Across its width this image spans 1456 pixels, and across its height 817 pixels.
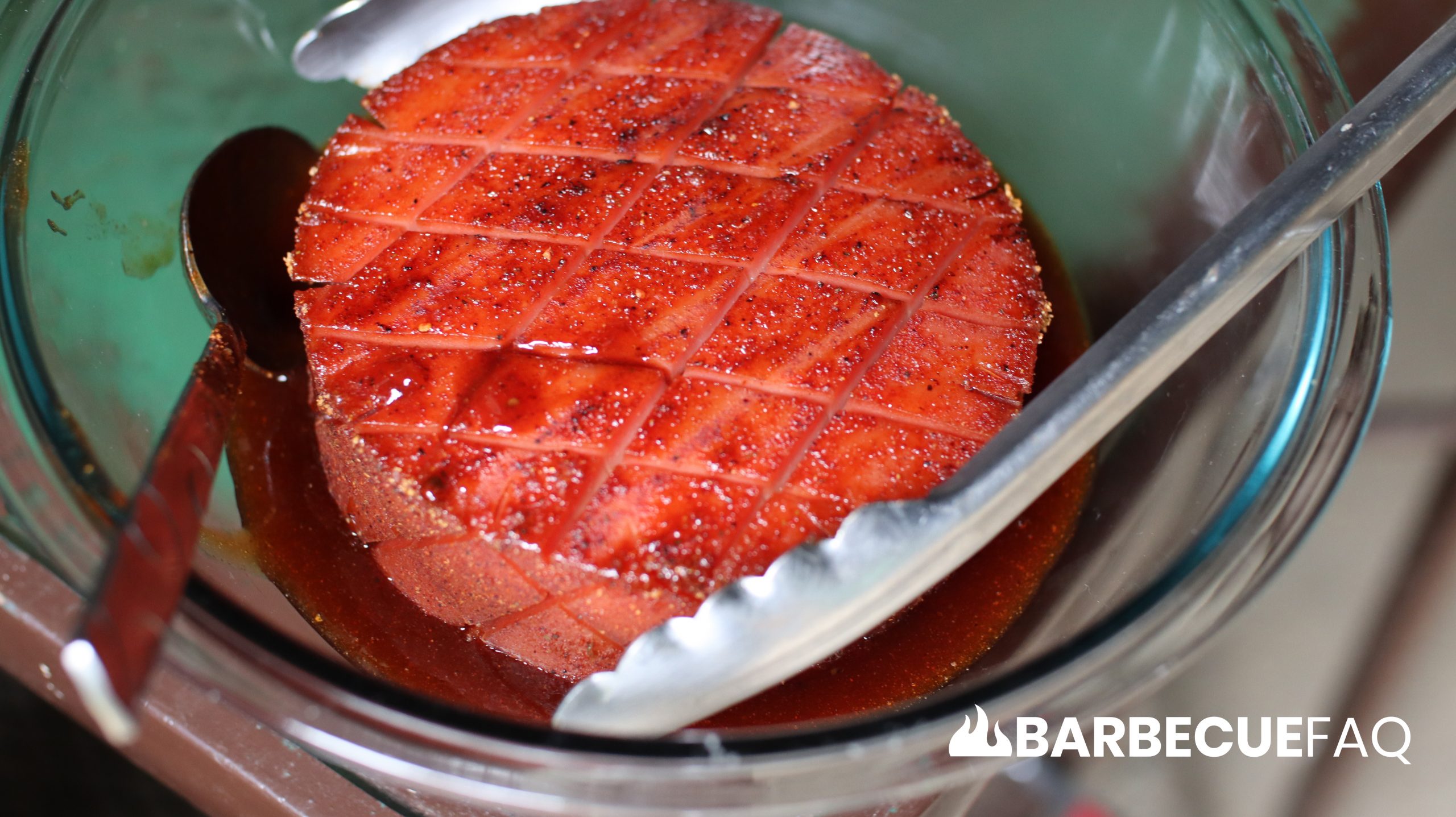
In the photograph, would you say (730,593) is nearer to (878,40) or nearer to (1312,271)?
(1312,271)

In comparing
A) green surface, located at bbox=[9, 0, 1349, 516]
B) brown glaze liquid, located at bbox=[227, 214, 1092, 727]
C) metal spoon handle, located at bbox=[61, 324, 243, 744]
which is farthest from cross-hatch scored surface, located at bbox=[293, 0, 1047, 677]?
green surface, located at bbox=[9, 0, 1349, 516]

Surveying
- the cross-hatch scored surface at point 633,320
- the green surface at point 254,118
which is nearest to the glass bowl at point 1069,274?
the green surface at point 254,118

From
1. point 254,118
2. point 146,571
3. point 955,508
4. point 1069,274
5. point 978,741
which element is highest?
point 1069,274

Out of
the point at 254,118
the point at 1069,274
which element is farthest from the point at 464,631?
the point at 1069,274

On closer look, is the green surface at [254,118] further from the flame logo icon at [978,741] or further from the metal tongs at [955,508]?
the flame logo icon at [978,741]

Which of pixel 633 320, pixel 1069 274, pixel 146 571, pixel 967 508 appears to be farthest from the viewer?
pixel 1069 274

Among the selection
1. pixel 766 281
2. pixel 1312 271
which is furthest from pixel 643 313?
pixel 1312 271

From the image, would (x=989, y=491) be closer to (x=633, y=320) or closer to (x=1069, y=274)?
(x=633, y=320)
